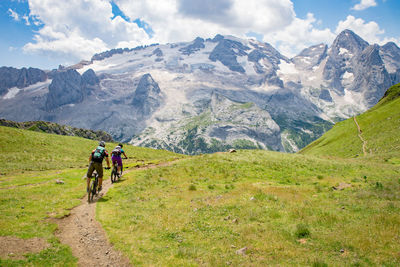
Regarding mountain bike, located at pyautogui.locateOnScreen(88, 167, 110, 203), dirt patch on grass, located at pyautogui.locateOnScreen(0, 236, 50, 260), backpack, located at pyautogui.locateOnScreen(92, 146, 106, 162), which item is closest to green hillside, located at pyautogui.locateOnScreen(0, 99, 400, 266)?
dirt patch on grass, located at pyautogui.locateOnScreen(0, 236, 50, 260)

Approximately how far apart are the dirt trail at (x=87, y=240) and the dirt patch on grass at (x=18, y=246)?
1193 millimetres

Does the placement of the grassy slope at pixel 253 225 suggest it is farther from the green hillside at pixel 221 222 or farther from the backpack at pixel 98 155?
the backpack at pixel 98 155

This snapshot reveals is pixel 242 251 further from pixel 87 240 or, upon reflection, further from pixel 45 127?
pixel 45 127

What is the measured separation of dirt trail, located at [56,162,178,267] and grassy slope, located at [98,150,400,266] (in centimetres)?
51

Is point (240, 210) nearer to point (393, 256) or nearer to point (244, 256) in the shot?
point (244, 256)

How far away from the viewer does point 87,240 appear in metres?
13.3

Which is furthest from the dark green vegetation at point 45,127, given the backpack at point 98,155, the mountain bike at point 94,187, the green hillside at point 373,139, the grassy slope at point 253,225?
the green hillside at point 373,139

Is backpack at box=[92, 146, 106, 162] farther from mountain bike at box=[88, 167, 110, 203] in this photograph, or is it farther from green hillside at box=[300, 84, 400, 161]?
green hillside at box=[300, 84, 400, 161]

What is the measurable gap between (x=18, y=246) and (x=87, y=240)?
3.08m

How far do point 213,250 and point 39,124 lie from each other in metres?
158

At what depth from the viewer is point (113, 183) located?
30500mm

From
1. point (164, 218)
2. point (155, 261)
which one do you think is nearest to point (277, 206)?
point (164, 218)

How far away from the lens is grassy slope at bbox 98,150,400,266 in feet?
35.2

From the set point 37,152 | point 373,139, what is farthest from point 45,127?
point 373,139
